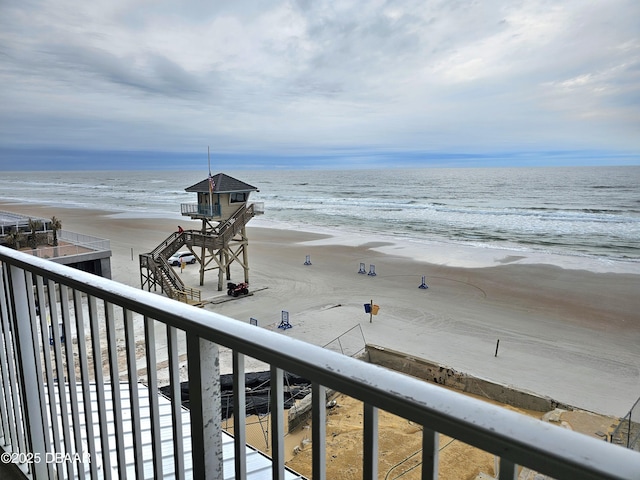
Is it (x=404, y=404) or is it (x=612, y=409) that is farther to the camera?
(x=612, y=409)

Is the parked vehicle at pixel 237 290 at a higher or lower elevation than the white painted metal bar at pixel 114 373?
lower

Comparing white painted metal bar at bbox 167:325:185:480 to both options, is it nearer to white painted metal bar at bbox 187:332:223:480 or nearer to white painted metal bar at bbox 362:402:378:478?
white painted metal bar at bbox 187:332:223:480

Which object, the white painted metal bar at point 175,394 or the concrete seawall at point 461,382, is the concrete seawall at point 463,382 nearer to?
the concrete seawall at point 461,382

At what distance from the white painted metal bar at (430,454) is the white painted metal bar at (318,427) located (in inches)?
8.5

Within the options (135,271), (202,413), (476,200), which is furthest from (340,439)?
(476,200)

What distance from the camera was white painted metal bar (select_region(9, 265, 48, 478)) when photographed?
215 cm

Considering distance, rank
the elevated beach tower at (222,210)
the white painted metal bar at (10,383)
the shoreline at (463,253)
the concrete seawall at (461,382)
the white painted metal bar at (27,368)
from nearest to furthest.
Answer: the white painted metal bar at (27,368) → the white painted metal bar at (10,383) → the concrete seawall at (461,382) → the elevated beach tower at (222,210) → the shoreline at (463,253)

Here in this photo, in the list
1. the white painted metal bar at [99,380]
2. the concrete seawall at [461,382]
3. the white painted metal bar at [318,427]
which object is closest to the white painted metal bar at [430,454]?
the white painted metal bar at [318,427]

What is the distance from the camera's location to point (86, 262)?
15734mm

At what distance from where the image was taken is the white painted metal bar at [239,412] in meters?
1.17

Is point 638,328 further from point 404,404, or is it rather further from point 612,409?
point 404,404

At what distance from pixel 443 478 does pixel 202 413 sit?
5947 mm

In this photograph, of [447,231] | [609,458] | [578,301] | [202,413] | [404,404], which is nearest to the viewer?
[609,458]

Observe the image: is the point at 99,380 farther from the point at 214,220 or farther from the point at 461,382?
the point at 214,220
